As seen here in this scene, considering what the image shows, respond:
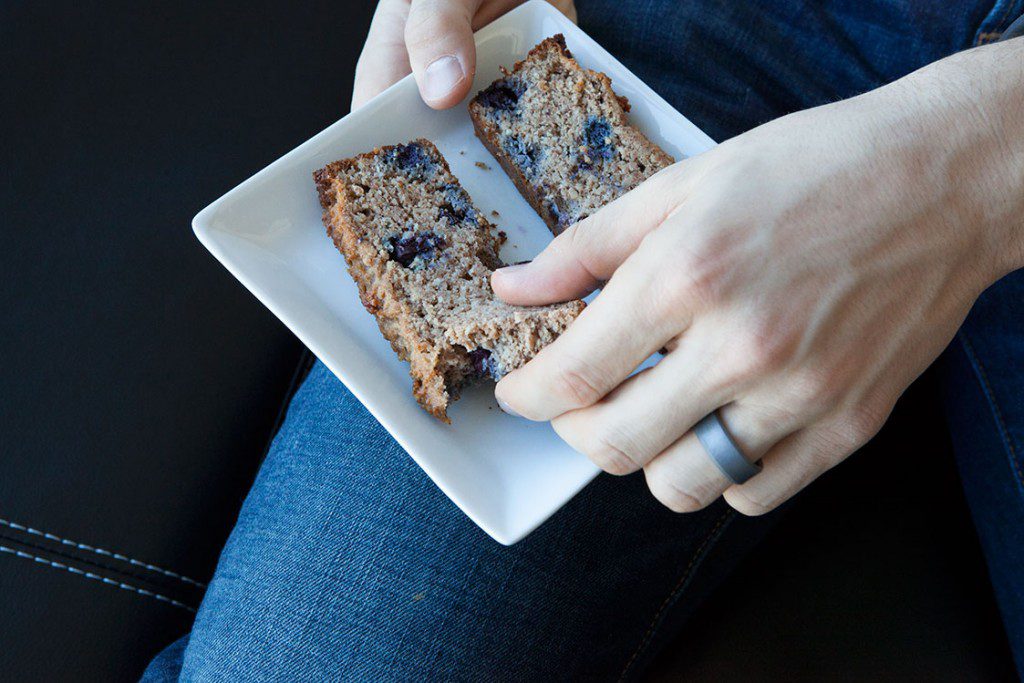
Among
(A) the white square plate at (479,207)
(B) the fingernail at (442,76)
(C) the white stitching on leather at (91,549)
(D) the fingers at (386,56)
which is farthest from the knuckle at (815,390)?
(C) the white stitching on leather at (91,549)

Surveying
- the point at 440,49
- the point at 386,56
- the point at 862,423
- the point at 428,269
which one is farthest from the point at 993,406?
the point at 386,56

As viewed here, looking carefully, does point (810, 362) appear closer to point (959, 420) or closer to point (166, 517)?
point (959, 420)

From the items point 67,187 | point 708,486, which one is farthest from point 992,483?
point 67,187

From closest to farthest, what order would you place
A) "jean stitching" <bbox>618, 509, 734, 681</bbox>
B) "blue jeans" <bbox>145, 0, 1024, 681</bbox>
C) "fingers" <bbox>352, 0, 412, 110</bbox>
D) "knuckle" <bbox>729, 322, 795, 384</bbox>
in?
"knuckle" <bbox>729, 322, 795, 384</bbox> → "blue jeans" <bbox>145, 0, 1024, 681</bbox> → "jean stitching" <bbox>618, 509, 734, 681</bbox> → "fingers" <bbox>352, 0, 412, 110</bbox>

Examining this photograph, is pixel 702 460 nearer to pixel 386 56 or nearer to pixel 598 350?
pixel 598 350

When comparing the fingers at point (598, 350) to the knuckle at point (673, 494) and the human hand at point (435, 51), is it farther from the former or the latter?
the human hand at point (435, 51)

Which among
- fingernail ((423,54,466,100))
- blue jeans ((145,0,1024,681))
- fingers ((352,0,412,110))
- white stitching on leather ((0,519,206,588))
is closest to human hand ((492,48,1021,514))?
blue jeans ((145,0,1024,681))

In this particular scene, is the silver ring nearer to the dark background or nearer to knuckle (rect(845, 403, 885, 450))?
knuckle (rect(845, 403, 885, 450))
